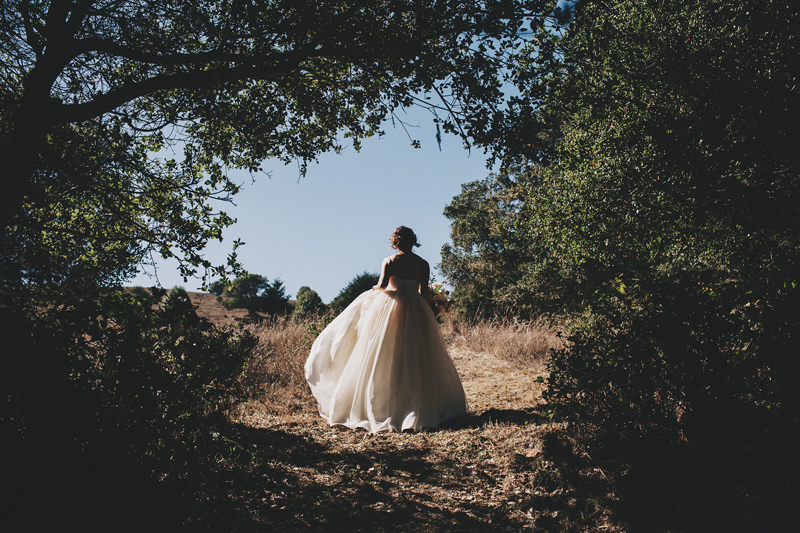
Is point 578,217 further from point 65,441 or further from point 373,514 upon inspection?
point 65,441

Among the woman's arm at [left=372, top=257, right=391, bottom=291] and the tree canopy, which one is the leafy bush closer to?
the tree canopy

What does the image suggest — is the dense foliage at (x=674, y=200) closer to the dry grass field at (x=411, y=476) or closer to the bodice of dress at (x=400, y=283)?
the dry grass field at (x=411, y=476)

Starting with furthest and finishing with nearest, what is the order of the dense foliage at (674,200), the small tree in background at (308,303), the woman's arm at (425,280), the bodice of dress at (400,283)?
the small tree in background at (308,303) → the woman's arm at (425,280) → the bodice of dress at (400,283) → the dense foliage at (674,200)

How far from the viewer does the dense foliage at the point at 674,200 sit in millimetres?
3309

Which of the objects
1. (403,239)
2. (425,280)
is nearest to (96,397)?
(403,239)

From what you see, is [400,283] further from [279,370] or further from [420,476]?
[279,370]

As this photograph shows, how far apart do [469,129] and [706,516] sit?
4.15 meters

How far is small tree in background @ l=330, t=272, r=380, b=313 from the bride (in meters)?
9.35

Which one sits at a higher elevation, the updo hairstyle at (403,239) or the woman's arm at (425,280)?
the updo hairstyle at (403,239)

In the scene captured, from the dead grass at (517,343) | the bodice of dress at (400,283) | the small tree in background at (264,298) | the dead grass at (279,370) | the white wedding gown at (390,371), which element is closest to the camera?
the white wedding gown at (390,371)

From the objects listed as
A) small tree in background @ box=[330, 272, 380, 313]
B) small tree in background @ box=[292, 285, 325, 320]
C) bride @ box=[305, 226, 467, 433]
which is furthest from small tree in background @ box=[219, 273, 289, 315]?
bride @ box=[305, 226, 467, 433]

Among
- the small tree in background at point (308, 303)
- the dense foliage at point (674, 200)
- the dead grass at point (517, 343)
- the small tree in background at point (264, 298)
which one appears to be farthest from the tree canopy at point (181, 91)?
the small tree in background at point (264, 298)

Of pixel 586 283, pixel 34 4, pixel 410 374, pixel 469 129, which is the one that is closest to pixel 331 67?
pixel 469 129

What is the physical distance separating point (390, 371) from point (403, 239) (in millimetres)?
1850
